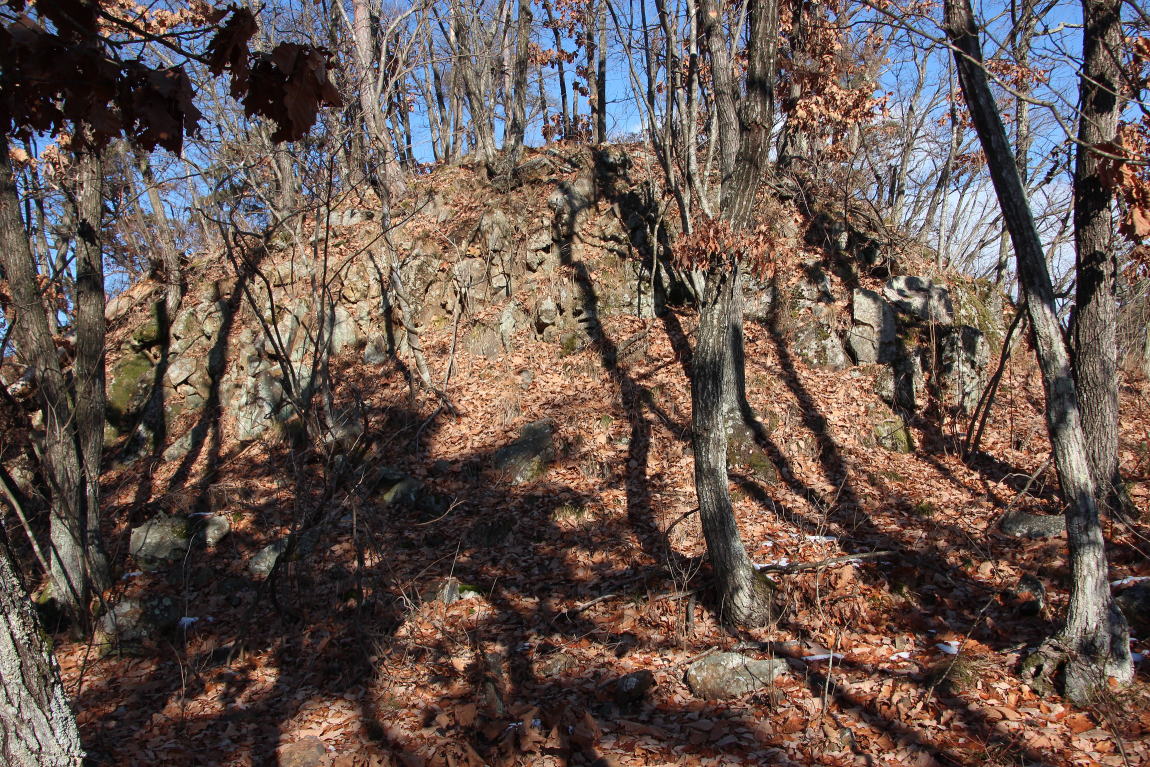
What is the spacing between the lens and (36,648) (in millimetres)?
2473

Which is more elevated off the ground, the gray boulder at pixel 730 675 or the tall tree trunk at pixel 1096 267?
the tall tree trunk at pixel 1096 267

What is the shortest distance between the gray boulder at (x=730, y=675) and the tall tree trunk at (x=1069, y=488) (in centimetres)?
176

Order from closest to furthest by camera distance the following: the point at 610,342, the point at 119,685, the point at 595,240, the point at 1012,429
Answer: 1. the point at 119,685
2. the point at 1012,429
3. the point at 610,342
4. the point at 595,240

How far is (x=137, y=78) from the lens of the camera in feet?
8.54

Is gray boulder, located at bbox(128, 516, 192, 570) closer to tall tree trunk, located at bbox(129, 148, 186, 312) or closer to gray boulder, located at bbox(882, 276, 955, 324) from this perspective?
tall tree trunk, located at bbox(129, 148, 186, 312)

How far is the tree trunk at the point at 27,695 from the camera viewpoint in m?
2.37

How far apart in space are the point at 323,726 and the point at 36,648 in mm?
3391

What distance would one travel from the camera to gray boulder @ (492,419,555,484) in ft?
31.7

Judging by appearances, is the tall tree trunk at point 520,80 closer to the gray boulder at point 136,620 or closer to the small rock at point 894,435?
the small rock at point 894,435

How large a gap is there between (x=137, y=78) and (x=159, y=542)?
A: 25.8 ft

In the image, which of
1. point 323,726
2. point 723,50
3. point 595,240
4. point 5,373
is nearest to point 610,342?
point 595,240

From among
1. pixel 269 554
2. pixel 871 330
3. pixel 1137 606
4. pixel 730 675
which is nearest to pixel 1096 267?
pixel 1137 606

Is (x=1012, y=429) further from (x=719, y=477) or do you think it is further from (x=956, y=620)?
(x=719, y=477)

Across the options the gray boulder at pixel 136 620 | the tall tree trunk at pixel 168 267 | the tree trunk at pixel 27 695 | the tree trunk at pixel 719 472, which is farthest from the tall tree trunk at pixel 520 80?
the tree trunk at pixel 27 695
